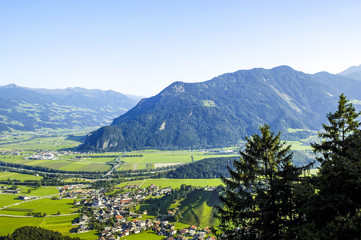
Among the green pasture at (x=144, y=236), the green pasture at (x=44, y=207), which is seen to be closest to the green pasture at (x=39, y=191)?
the green pasture at (x=44, y=207)

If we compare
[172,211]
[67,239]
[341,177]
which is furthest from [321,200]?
[172,211]

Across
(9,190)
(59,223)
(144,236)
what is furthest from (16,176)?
(144,236)

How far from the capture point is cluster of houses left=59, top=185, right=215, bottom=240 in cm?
6110

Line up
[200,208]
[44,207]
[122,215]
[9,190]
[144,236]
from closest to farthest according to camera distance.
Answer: [144,236]
[200,208]
[122,215]
[44,207]
[9,190]

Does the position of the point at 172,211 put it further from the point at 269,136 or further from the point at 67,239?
A: the point at 269,136

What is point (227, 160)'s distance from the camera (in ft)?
527

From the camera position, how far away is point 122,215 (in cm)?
7675

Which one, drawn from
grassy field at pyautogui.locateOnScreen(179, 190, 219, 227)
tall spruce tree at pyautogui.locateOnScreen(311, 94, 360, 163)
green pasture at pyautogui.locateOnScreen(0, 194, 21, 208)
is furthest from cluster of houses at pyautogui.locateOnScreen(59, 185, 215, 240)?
tall spruce tree at pyautogui.locateOnScreen(311, 94, 360, 163)

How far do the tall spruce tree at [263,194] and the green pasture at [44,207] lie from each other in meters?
80.0

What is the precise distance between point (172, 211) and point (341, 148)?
67.3 m

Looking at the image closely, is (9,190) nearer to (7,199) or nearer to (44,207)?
(7,199)

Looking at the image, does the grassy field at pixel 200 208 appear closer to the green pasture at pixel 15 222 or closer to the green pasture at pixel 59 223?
the green pasture at pixel 59 223

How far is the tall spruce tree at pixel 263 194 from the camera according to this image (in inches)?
555

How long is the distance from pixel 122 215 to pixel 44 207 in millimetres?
30860
